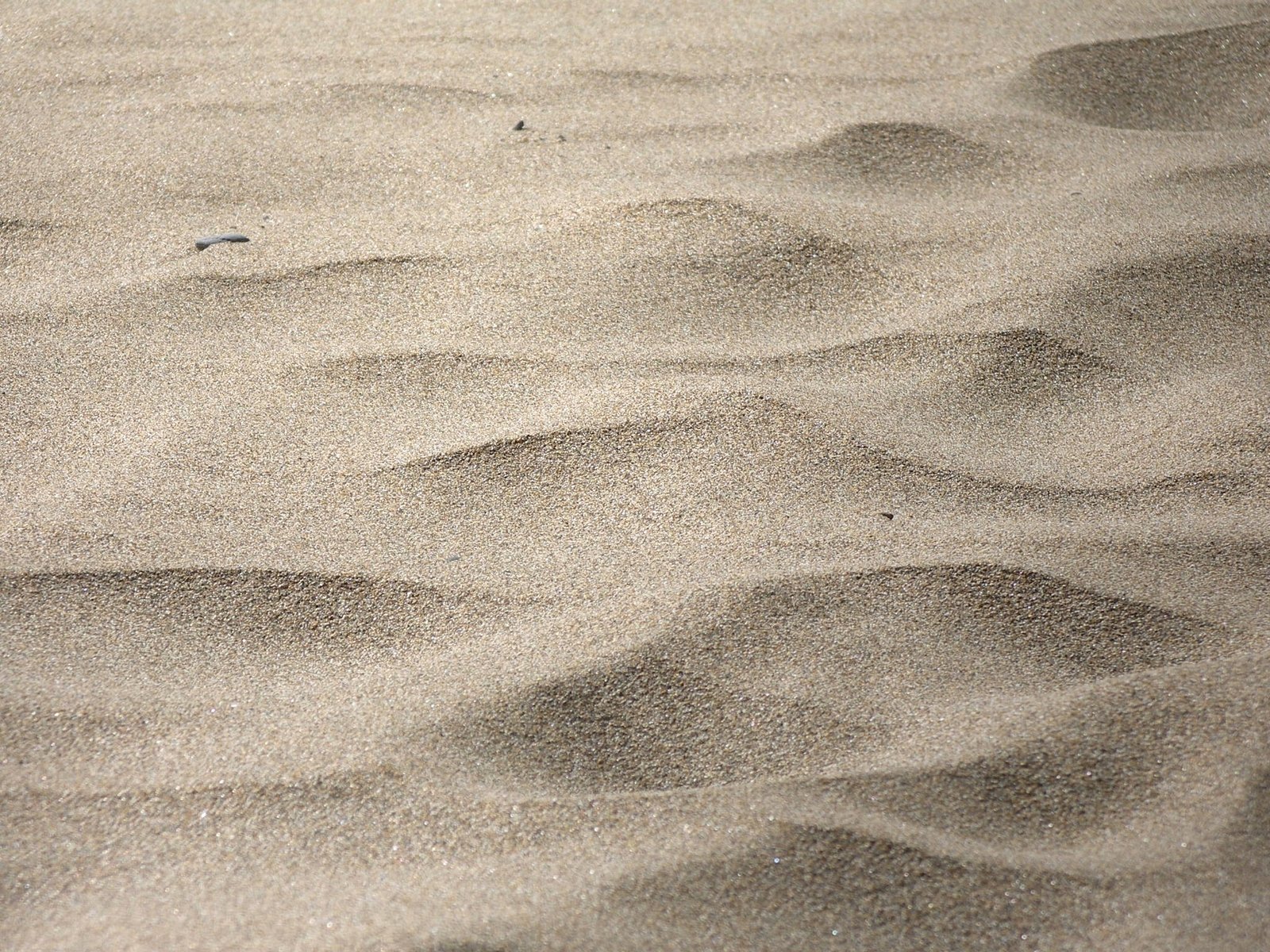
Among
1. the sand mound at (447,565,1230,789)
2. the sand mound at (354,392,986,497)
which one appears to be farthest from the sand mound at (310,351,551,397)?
the sand mound at (447,565,1230,789)

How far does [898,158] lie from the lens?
1653 millimetres

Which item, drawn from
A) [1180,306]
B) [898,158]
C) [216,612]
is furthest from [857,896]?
[898,158]

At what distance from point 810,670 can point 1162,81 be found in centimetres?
126

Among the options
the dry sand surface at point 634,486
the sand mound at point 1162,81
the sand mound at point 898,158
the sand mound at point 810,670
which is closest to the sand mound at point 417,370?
the dry sand surface at point 634,486

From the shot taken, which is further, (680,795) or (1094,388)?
(1094,388)

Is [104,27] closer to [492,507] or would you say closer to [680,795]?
[492,507]

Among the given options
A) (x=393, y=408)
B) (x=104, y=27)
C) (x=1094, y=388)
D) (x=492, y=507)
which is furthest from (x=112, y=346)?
(x=1094, y=388)

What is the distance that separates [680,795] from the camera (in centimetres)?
95

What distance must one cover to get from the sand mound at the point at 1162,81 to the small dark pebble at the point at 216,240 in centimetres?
114

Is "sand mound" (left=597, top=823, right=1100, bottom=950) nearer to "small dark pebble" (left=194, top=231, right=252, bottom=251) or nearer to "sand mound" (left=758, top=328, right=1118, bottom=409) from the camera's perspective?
"sand mound" (left=758, top=328, right=1118, bottom=409)

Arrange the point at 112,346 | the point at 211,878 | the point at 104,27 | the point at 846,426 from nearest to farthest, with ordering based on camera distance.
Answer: the point at 211,878, the point at 846,426, the point at 112,346, the point at 104,27

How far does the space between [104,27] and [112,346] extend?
2.72 ft

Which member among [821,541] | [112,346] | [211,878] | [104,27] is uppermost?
[104,27]

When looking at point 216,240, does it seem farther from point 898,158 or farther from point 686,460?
point 898,158
